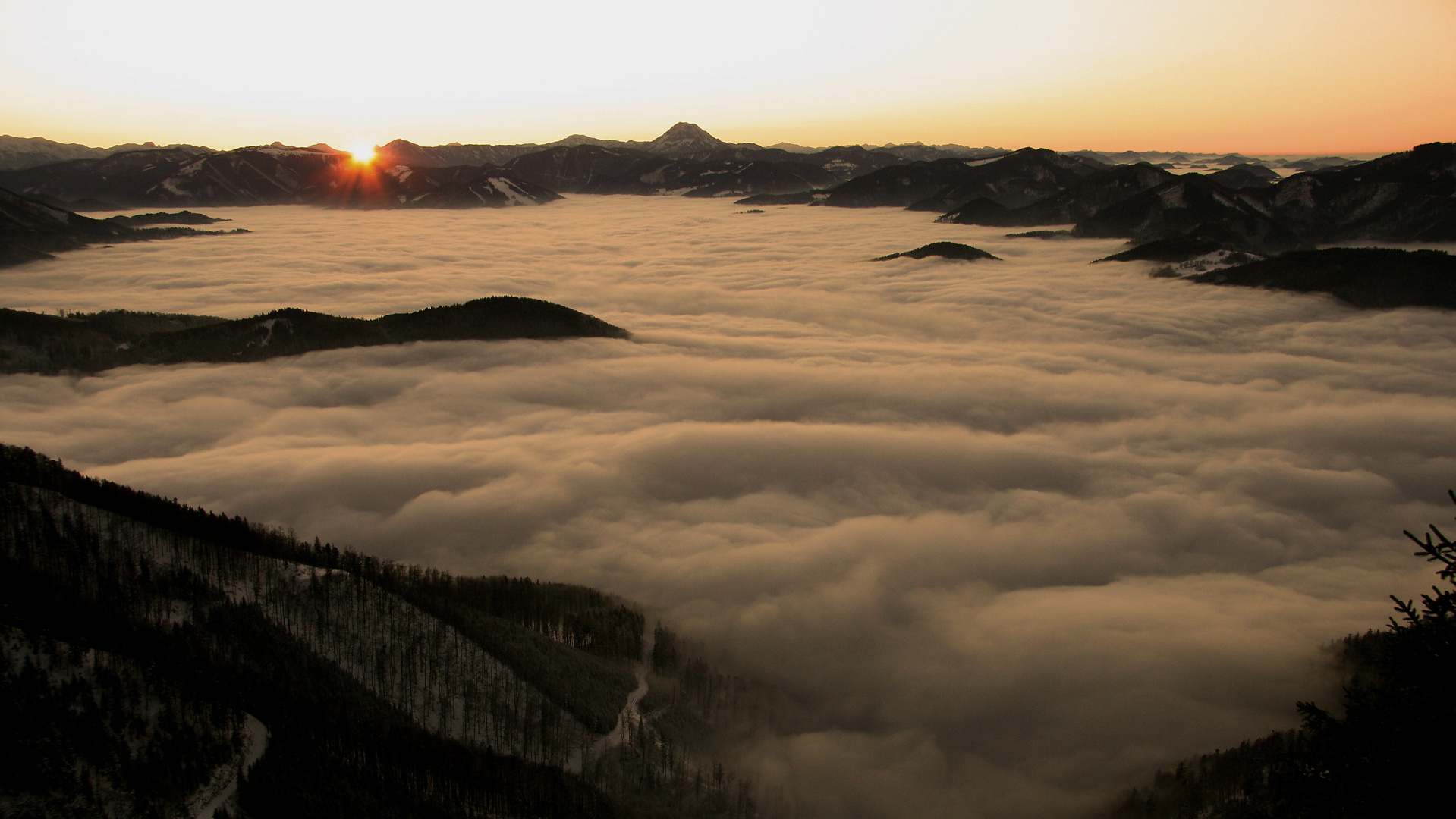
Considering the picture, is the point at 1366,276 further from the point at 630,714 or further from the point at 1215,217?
the point at 630,714

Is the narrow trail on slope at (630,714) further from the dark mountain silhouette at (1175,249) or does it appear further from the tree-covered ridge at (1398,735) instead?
the dark mountain silhouette at (1175,249)

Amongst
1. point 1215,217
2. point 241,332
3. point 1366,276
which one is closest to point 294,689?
point 241,332

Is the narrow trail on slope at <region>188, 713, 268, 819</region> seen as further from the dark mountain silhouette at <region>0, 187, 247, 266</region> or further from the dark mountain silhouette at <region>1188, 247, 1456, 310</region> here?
the dark mountain silhouette at <region>0, 187, 247, 266</region>

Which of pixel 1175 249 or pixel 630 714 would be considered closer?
pixel 630 714

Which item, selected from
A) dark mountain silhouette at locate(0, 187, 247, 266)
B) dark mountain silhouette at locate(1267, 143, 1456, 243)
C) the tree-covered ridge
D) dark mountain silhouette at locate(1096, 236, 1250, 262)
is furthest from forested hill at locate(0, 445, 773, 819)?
dark mountain silhouette at locate(1267, 143, 1456, 243)

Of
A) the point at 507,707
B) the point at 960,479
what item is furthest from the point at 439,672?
the point at 960,479

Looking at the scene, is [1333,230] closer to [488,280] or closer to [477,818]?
[488,280]
